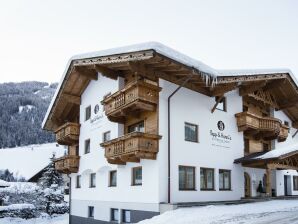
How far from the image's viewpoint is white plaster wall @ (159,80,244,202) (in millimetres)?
17844

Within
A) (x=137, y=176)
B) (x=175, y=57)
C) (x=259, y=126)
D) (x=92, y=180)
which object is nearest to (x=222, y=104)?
(x=259, y=126)

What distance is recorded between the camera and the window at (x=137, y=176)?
1827cm

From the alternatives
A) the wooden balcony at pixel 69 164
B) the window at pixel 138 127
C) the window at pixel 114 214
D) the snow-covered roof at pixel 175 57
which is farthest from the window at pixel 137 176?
the wooden balcony at pixel 69 164

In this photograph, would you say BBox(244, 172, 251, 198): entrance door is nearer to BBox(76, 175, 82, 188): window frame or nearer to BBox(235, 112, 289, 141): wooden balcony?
BBox(235, 112, 289, 141): wooden balcony

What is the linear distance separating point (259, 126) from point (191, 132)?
538 cm

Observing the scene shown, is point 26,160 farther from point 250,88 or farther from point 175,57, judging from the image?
point 175,57

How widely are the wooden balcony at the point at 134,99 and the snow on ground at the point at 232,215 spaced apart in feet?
16.3

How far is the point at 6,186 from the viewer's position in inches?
1614

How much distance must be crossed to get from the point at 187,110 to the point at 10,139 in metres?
94.8

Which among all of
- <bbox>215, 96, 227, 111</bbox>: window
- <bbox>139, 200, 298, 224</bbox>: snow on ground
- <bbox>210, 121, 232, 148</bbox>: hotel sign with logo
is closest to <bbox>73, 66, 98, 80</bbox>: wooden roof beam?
<bbox>215, 96, 227, 111</bbox>: window

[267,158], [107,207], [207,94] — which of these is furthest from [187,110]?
[107,207]

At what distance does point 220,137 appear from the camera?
818 inches

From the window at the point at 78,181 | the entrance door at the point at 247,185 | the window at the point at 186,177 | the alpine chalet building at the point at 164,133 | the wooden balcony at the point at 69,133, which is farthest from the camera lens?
the window at the point at 78,181

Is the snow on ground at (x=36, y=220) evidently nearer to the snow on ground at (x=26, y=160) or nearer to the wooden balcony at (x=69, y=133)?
the wooden balcony at (x=69, y=133)
